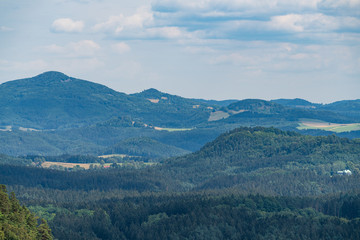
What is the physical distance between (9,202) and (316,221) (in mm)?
83983

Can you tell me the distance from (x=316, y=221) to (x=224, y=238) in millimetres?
23465

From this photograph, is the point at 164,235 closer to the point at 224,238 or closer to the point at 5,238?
the point at 224,238

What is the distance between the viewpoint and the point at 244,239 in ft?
604

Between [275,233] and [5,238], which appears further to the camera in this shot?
[275,233]

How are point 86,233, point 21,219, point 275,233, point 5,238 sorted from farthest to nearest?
point 86,233 → point 275,233 → point 21,219 → point 5,238

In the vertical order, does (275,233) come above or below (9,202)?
below

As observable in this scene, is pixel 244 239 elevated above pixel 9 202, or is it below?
below

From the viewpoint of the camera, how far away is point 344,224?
18588cm

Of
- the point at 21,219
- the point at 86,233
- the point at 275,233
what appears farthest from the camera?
the point at 86,233

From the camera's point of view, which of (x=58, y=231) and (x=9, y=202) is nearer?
(x=9, y=202)

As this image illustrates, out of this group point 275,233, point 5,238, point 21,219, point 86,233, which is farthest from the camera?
point 86,233

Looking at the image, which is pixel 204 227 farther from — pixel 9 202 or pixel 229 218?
pixel 9 202

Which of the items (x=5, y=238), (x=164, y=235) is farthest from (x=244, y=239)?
(x=5, y=238)

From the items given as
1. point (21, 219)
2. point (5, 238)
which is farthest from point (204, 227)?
point (5, 238)
